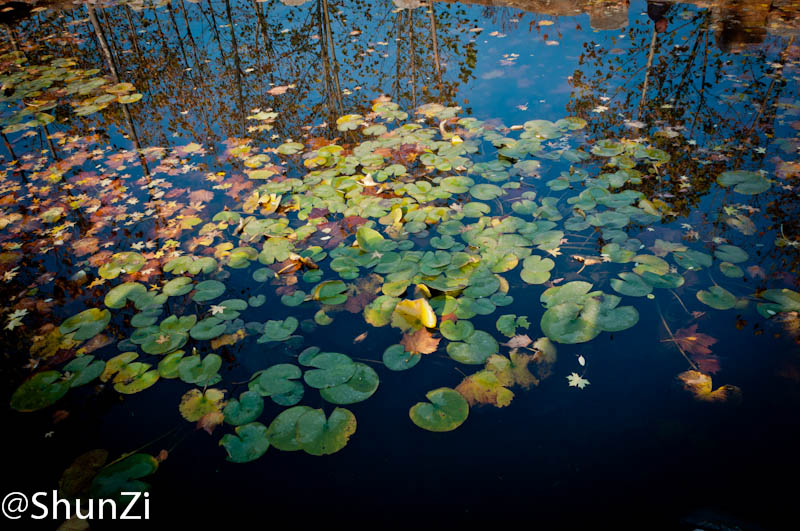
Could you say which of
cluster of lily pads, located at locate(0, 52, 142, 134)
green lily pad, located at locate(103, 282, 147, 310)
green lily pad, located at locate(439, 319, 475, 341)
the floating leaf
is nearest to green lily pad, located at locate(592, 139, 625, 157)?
green lily pad, located at locate(439, 319, 475, 341)

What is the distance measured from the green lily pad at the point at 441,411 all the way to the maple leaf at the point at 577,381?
50 centimetres

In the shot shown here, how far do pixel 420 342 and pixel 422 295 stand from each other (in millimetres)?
298

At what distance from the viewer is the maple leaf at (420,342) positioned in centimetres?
218

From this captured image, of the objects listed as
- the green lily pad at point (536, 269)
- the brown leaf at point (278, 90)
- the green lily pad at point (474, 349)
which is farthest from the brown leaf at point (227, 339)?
the brown leaf at point (278, 90)

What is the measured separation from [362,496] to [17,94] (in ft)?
21.2

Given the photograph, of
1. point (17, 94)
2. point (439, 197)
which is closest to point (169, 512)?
point (439, 197)

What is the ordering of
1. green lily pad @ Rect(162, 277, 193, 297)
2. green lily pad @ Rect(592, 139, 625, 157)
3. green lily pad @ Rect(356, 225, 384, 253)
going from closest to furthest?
green lily pad @ Rect(162, 277, 193, 297)
green lily pad @ Rect(356, 225, 384, 253)
green lily pad @ Rect(592, 139, 625, 157)

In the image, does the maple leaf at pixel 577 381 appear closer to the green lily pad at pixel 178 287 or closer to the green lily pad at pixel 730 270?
the green lily pad at pixel 730 270

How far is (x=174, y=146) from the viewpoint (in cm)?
426

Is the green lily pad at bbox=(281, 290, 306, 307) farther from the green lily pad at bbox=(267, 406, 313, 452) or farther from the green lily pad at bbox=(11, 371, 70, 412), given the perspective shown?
the green lily pad at bbox=(11, 371, 70, 412)

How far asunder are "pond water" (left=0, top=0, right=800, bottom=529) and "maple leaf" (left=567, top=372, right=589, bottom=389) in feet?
0.04

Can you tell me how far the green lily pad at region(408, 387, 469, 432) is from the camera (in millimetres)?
1878

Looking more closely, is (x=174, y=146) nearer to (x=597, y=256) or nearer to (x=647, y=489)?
(x=597, y=256)

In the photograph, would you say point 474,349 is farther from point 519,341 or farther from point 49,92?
point 49,92
